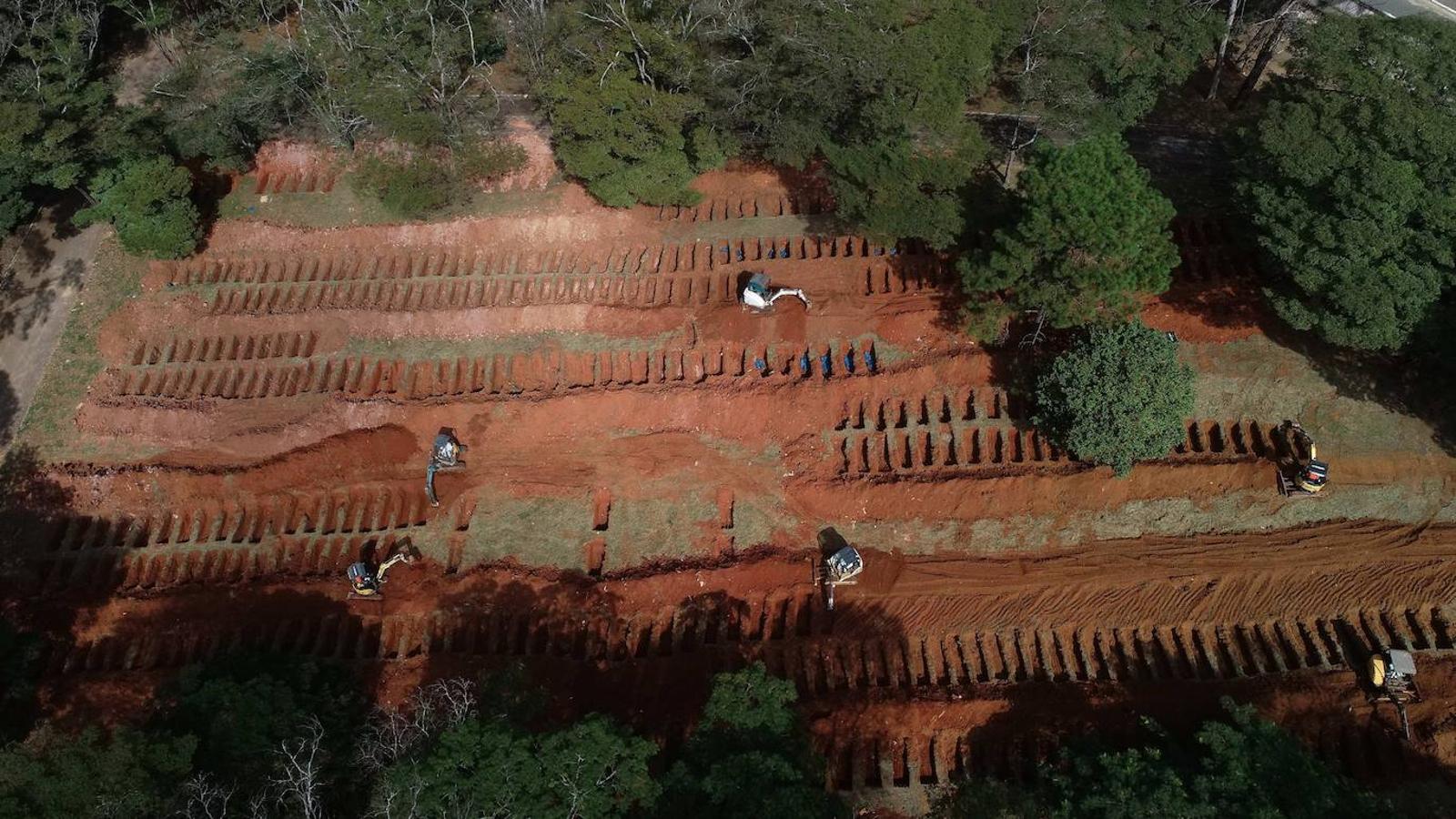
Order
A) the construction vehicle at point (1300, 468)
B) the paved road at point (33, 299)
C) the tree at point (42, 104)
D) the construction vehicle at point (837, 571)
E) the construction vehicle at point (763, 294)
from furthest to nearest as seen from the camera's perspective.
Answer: the paved road at point (33, 299)
the tree at point (42, 104)
the construction vehicle at point (763, 294)
the construction vehicle at point (837, 571)
the construction vehicle at point (1300, 468)

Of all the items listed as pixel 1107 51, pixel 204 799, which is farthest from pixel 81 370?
pixel 1107 51

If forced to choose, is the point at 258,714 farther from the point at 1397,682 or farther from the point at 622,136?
A: the point at 1397,682

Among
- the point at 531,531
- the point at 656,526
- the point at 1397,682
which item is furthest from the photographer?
the point at 531,531

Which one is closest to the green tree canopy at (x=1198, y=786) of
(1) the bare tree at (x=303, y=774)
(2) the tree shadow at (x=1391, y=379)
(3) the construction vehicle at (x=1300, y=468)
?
(3) the construction vehicle at (x=1300, y=468)

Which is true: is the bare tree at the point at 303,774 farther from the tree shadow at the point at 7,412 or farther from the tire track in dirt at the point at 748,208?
the tire track in dirt at the point at 748,208

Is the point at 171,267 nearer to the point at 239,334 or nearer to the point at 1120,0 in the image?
the point at 239,334

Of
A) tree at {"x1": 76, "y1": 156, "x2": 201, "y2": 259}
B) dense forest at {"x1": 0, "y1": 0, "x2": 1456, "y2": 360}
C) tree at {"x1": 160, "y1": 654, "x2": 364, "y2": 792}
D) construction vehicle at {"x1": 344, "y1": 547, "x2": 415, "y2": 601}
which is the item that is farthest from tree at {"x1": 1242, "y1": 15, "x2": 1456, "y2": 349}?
tree at {"x1": 76, "y1": 156, "x2": 201, "y2": 259}

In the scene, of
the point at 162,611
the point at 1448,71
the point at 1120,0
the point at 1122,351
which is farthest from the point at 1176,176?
the point at 162,611
